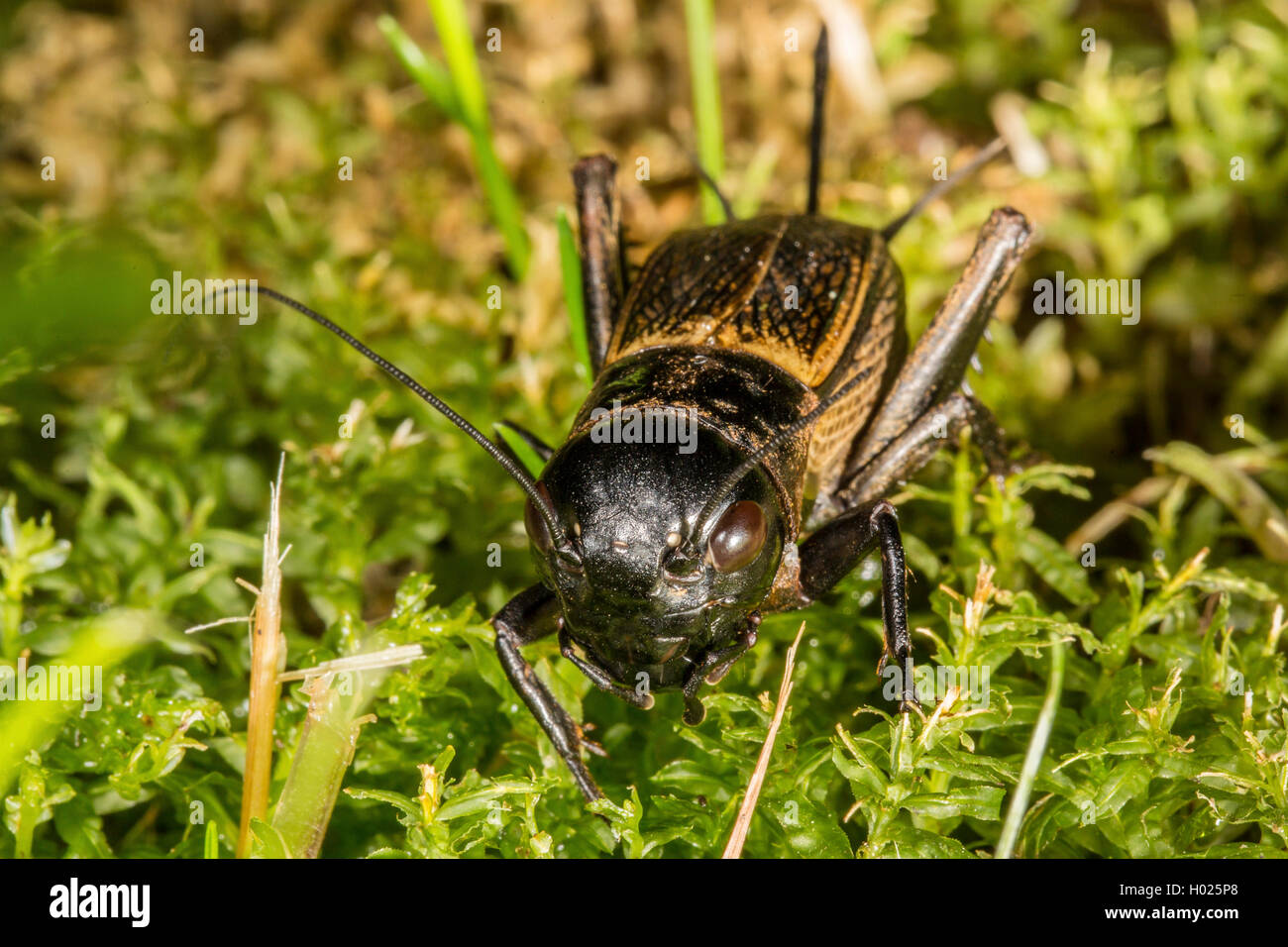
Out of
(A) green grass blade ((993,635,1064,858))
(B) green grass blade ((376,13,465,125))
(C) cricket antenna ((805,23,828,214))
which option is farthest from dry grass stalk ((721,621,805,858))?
(B) green grass blade ((376,13,465,125))

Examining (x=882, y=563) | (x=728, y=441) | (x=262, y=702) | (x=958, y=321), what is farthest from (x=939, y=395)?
(x=262, y=702)

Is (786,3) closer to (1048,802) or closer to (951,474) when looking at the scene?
(951,474)

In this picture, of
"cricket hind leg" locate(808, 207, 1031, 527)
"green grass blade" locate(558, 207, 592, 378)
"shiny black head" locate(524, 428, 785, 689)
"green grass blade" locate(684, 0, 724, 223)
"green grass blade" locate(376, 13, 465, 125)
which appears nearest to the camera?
"shiny black head" locate(524, 428, 785, 689)

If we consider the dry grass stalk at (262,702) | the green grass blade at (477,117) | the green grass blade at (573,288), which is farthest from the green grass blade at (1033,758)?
the green grass blade at (477,117)

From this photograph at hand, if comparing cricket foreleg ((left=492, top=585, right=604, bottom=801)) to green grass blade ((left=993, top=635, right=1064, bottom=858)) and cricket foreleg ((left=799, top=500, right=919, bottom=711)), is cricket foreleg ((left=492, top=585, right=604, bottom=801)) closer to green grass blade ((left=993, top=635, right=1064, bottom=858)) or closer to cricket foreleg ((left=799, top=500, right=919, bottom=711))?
cricket foreleg ((left=799, top=500, right=919, bottom=711))

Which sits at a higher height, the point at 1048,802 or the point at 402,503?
the point at 402,503

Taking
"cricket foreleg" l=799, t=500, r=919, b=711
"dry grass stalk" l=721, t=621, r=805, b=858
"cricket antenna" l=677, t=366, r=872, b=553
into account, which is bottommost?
"dry grass stalk" l=721, t=621, r=805, b=858

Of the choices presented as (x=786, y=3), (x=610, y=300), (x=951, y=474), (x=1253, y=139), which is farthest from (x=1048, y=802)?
(x=786, y=3)
